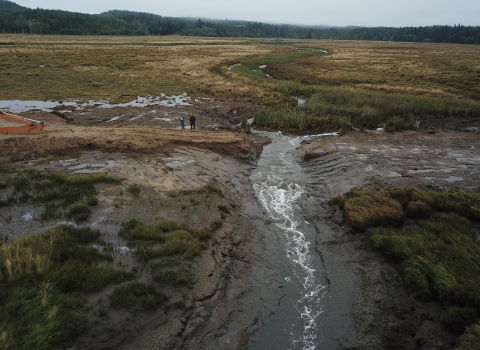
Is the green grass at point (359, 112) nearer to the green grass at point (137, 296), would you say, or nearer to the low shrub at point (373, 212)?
the low shrub at point (373, 212)

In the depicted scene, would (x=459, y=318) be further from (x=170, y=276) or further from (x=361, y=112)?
(x=361, y=112)

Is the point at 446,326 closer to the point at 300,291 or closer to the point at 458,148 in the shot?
the point at 300,291

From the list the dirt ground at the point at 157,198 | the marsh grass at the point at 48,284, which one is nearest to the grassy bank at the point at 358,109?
the dirt ground at the point at 157,198

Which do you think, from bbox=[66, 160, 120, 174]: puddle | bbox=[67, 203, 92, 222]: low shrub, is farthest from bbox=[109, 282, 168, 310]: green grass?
bbox=[66, 160, 120, 174]: puddle

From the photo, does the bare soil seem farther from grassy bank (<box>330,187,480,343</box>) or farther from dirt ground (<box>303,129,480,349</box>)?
grassy bank (<box>330,187,480,343</box>)

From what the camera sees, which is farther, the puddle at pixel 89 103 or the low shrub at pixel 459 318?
the puddle at pixel 89 103

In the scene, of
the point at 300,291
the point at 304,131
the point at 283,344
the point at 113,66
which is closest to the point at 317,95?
the point at 304,131

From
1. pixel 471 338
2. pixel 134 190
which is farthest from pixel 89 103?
pixel 471 338
